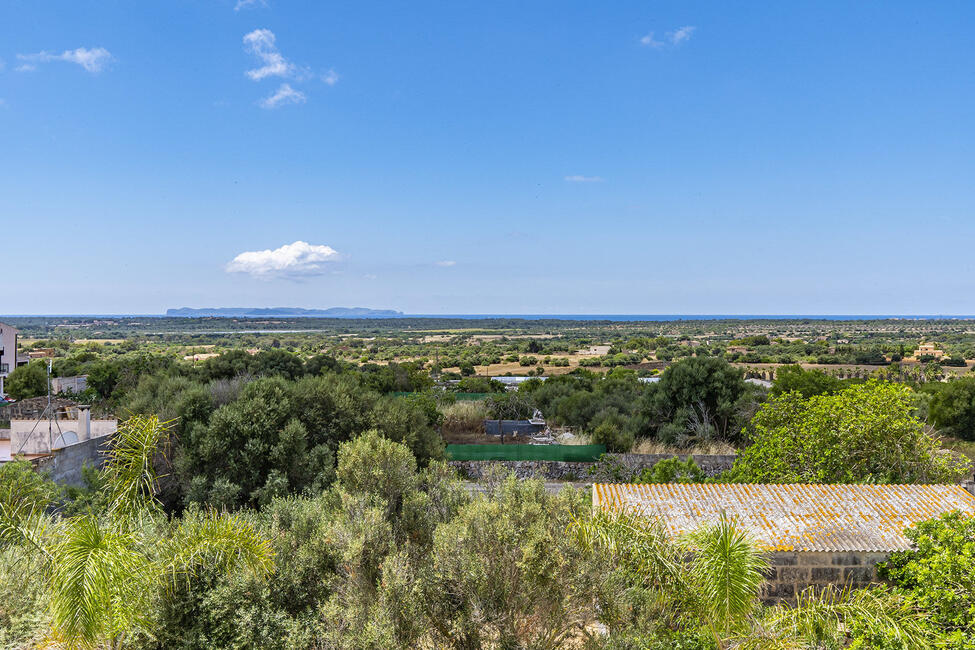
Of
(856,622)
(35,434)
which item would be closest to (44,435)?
(35,434)

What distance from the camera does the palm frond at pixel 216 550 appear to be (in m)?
5.33

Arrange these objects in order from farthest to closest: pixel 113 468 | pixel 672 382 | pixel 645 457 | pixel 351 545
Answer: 1. pixel 672 382
2. pixel 645 457
3. pixel 113 468
4. pixel 351 545

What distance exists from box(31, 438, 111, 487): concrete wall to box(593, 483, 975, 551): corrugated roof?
470 inches

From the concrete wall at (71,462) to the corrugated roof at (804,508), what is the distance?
11948mm

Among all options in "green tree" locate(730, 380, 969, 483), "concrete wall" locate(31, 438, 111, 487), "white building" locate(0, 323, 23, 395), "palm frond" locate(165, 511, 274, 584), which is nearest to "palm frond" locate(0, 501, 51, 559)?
"palm frond" locate(165, 511, 274, 584)

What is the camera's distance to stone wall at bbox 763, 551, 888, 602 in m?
6.90

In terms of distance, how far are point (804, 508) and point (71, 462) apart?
15.6 metres

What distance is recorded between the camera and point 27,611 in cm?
555

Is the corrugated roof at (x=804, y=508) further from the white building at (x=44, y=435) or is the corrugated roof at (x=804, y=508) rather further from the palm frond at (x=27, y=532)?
the white building at (x=44, y=435)

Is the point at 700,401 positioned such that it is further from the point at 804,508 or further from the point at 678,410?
the point at 804,508

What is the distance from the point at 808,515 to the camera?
7.65 m

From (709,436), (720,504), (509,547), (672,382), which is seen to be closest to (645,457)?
(709,436)

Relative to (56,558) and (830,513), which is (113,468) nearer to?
A: (56,558)

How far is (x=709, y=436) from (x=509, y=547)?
746 inches
